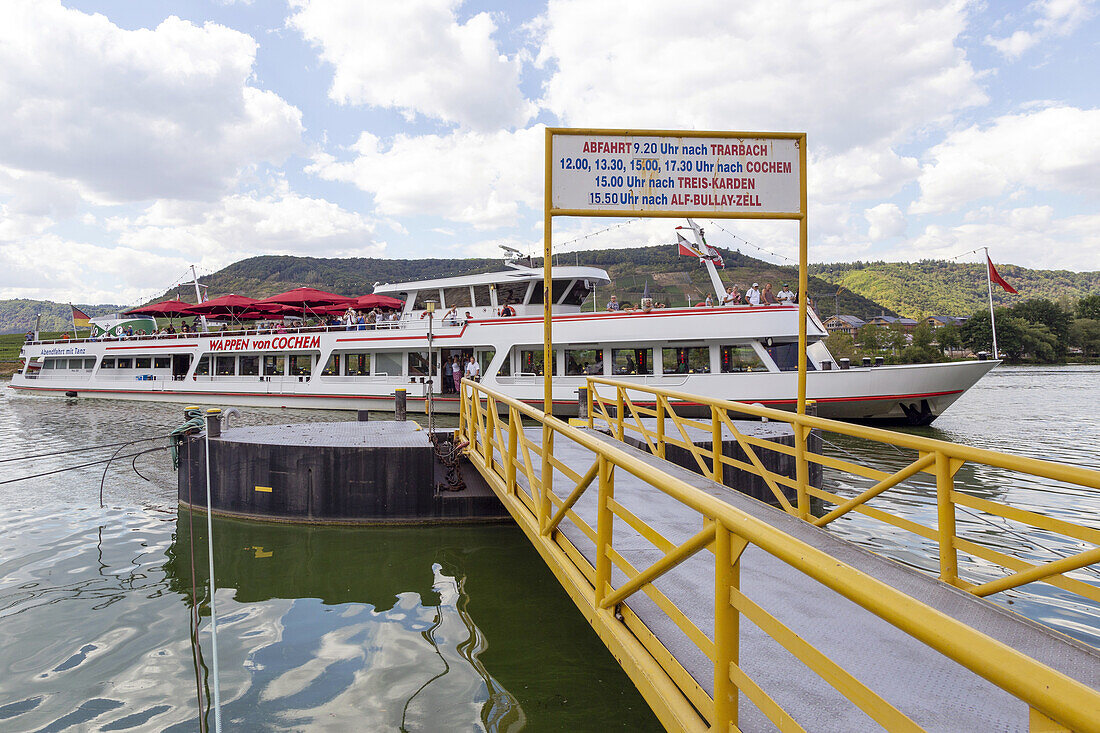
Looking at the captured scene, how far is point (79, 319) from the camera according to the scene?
3481cm

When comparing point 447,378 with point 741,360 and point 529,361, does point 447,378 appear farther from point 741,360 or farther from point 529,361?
point 741,360

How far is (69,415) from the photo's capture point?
2203cm

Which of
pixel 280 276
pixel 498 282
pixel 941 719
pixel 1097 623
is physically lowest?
pixel 1097 623

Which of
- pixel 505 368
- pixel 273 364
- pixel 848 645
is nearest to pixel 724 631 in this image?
pixel 848 645

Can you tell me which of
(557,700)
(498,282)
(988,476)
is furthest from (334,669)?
(498,282)

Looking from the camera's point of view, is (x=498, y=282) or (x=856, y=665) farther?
(x=498, y=282)

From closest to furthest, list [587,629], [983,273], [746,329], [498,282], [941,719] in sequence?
[941,719]
[587,629]
[746,329]
[498,282]
[983,273]

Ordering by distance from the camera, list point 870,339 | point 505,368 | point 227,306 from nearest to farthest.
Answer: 1. point 505,368
2. point 227,306
3. point 870,339

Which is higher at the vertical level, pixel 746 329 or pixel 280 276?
pixel 280 276

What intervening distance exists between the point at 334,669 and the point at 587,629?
207cm

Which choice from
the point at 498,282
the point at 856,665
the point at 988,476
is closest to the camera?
the point at 856,665

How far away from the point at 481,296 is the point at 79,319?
2800 centimetres

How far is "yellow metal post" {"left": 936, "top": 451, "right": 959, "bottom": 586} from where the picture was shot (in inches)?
A: 135

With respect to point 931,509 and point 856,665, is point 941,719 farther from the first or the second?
point 931,509
